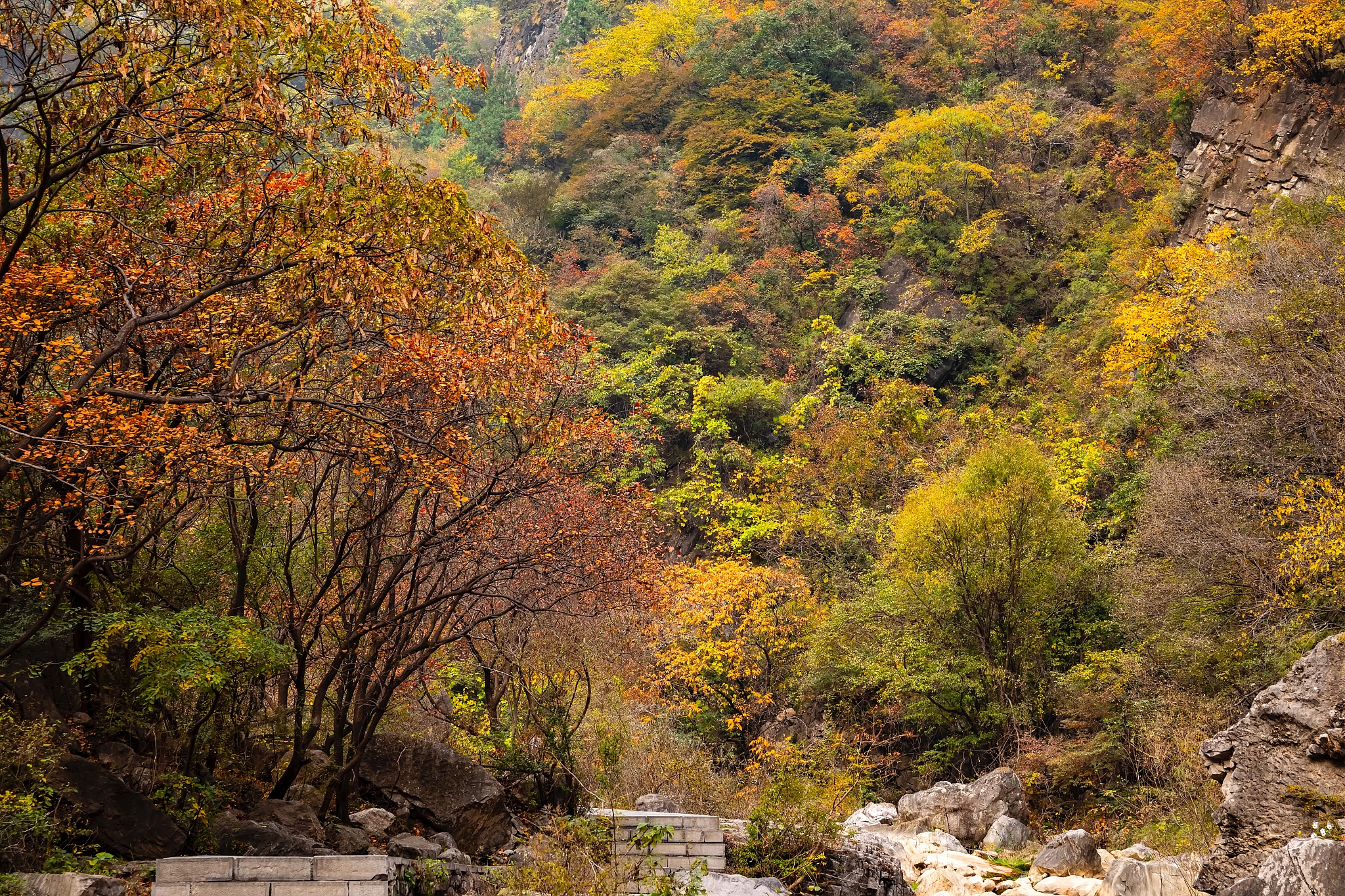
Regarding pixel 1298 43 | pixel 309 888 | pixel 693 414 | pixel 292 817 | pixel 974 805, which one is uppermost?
pixel 1298 43

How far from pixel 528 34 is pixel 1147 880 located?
50696 millimetres

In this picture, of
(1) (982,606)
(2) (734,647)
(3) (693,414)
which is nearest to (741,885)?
(2) (734,647)

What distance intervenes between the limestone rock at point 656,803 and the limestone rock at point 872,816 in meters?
5.35

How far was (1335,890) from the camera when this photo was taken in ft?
26.0

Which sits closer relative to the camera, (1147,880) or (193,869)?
(193,869)

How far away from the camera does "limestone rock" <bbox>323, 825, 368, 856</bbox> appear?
9.11m

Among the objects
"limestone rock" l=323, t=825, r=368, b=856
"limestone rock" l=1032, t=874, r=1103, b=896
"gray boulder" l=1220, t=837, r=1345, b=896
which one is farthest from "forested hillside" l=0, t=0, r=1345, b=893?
"gray boulder" l=1220, t=837, r=1345, b=896

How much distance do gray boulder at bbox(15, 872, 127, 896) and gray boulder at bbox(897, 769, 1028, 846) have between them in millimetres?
13046

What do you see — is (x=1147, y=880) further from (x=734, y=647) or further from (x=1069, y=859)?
(x=734, y=647)

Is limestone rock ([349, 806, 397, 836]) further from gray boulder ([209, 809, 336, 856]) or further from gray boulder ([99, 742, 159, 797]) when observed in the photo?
gray boulder ([99, 742, 159, 797])

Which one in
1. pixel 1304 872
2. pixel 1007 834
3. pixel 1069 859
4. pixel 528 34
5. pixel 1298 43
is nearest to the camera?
pixel 1304 872

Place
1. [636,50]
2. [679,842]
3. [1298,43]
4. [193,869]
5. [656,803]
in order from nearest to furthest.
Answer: [193,869] < [679,842] < [656,803] < [1298,43] < [636,50]

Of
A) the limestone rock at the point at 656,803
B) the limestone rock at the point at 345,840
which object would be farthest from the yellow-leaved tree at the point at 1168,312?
the limestone rock at the point at 345,840

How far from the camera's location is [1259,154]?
2391 centimetres
